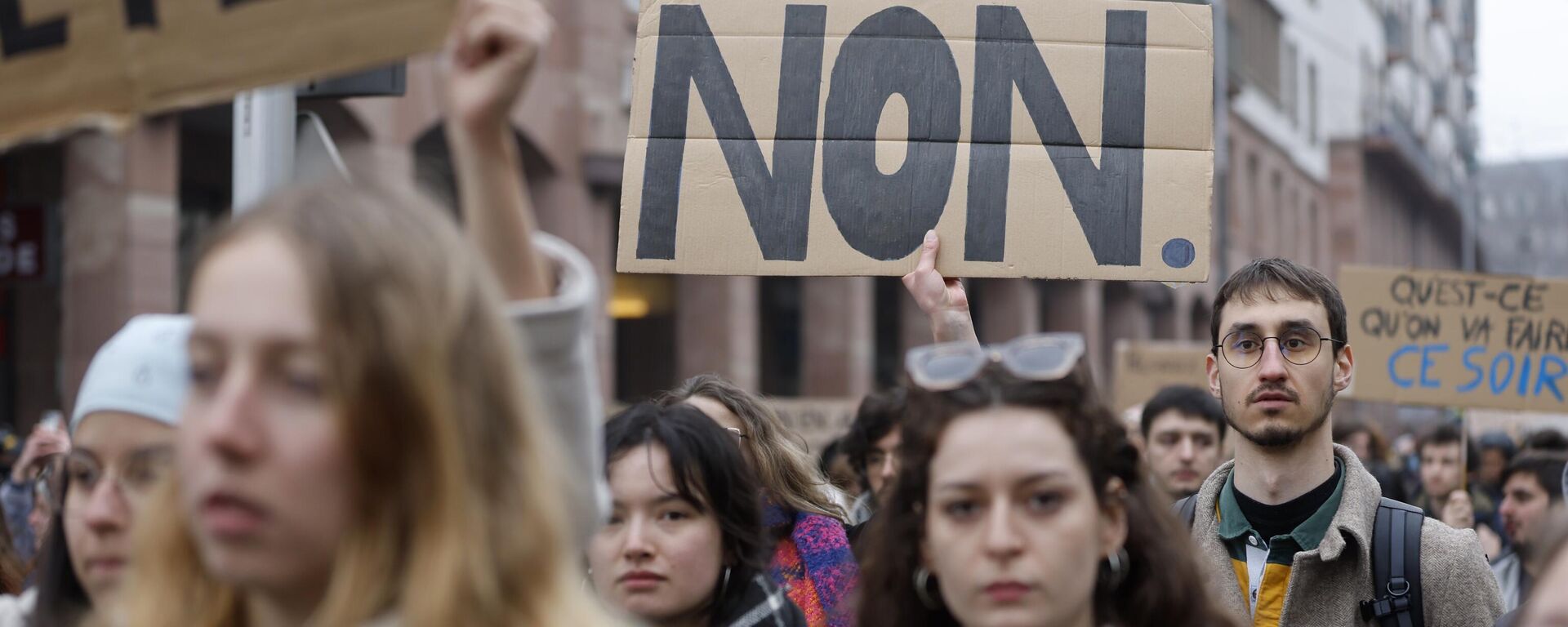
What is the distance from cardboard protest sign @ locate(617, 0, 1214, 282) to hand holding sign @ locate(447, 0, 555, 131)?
239 centimetres

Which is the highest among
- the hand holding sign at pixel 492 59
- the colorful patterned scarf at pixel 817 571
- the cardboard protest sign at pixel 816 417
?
the hand holding sign at pixel 492 59

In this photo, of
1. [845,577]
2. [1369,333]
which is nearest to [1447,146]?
[1369,333]

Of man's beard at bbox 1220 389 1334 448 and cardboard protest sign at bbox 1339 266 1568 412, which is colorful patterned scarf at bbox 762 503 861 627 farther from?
cardboard protest sign at bbox 1339 266 1568 412

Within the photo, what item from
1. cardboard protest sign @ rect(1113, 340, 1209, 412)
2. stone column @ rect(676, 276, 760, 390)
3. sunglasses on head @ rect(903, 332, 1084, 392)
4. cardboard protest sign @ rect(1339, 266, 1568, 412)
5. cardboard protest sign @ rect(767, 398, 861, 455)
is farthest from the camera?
stone column @ rect(676, 276, 760, 390)

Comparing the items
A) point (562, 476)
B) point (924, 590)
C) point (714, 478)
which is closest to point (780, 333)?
point (714, 478)

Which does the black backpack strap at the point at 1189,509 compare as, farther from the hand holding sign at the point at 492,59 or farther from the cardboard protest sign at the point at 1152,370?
the cardboard protest sign at the point at 1152,370

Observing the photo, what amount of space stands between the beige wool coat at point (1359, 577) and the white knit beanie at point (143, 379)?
92.0 inches

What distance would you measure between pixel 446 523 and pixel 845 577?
101 inches

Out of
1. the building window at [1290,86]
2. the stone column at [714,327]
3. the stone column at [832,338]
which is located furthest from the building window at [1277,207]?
the stone column at [714,327]

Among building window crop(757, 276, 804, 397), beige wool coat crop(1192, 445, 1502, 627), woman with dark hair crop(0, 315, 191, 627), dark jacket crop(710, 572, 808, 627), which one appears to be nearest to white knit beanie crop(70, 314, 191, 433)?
woman with dark hair crop(0, 315, 191, 627)

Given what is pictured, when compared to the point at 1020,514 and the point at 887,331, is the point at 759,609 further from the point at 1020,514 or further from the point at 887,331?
the point at 887,331

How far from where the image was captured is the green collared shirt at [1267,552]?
14.3 ft

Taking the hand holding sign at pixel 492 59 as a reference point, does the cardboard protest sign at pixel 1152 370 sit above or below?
below

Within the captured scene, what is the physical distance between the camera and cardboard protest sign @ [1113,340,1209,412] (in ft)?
43.5
